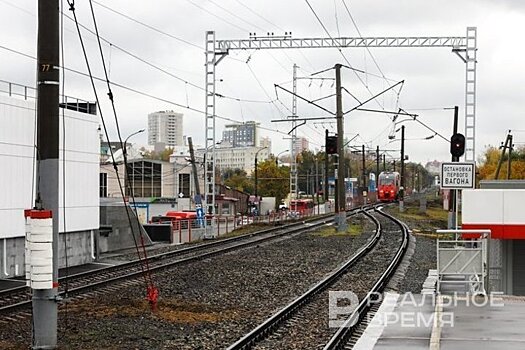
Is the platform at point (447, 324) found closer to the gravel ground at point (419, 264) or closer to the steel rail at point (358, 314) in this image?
the steel rail at point (358, 314)

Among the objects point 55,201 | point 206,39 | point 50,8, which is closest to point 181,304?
point 55,201

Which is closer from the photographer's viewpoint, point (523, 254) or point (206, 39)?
point (523, 254)

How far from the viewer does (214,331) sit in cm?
1498

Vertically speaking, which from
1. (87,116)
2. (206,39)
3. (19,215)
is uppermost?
(206,39)

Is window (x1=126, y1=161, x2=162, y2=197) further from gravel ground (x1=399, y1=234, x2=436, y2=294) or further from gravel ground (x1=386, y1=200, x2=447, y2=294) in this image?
gravel ground (x1=399, y1=234, x2=436, y2=294)

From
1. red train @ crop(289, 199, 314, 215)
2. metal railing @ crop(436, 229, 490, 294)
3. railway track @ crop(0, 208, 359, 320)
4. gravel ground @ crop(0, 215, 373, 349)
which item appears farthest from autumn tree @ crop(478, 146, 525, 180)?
metal railing @ crop(436, 229, 490, 294)

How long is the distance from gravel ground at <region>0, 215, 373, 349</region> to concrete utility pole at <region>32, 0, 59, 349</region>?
80 centimetres

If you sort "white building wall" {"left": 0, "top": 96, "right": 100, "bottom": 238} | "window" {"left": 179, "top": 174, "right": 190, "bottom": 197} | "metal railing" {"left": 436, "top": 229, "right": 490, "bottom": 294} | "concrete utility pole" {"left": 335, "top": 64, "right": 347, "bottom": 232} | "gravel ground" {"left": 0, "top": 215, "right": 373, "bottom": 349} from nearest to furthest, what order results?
"gravel ground" {"left": 0, "top": 215, "right": 373, "bottom": 349} < "metal railing" {"left": 436, "top": 229, "right": 490, "bottom": 294} < "white building wall" {"left": 0, "top": 96, "right": 100, "bottom": 238} < "concrete utility pole" {"left": 335, "top": 64, "right": 347, "bottom": 232} < "window" {"left": 179, "top": 174, "right": 190, "bottom": 197}

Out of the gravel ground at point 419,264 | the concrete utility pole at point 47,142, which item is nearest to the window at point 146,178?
the gravel ground at point 419,264

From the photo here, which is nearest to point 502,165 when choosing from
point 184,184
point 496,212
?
point 184,184

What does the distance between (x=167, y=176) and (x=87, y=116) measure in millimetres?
62090

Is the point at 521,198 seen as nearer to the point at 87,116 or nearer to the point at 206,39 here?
the point at 87,116

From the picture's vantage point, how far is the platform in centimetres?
1202

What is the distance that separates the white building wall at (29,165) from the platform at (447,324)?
11.9 meters
